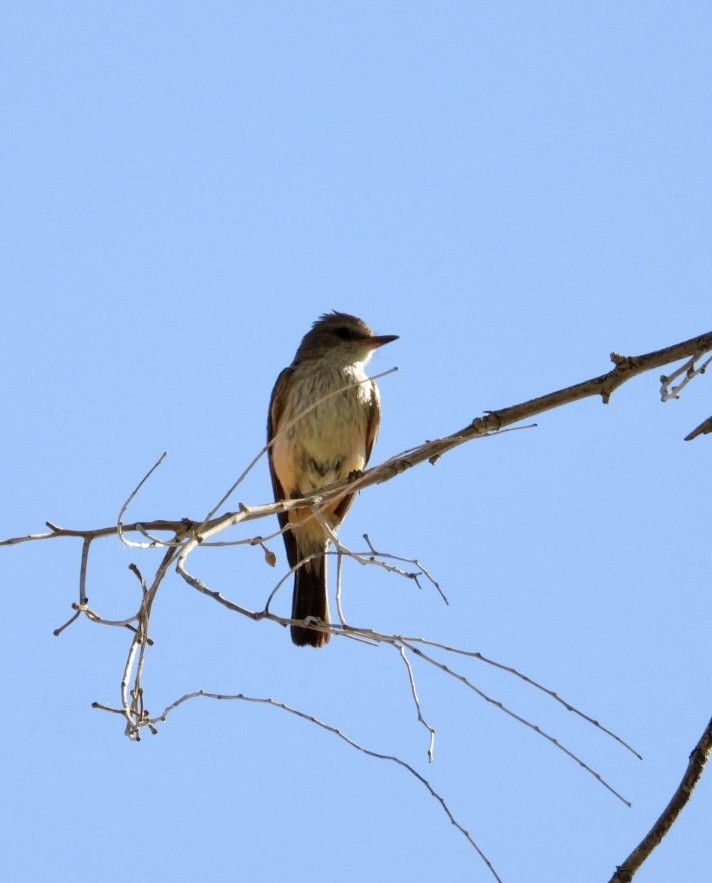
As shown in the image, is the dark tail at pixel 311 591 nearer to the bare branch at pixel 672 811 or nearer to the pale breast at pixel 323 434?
the pale breast at pixel 323 434

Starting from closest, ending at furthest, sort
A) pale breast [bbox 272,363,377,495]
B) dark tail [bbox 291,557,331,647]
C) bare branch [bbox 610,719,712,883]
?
bare branch [bbox 610,719,712,883]
pale breast [bbox 272,363,377,495]
dark tail [bbox 291,557,331,647]

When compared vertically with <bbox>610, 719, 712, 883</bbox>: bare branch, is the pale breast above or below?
above

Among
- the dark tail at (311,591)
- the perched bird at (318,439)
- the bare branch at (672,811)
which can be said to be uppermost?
the perched bird at (318,439)

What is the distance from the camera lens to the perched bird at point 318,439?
7582 mm

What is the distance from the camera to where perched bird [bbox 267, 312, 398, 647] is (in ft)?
24.9

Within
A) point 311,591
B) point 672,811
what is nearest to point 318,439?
point 311,591

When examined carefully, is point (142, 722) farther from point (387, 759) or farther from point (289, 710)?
point (387, 759)

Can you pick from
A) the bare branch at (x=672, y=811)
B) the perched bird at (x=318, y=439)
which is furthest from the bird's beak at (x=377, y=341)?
the bare branch at (x=672, y=811)

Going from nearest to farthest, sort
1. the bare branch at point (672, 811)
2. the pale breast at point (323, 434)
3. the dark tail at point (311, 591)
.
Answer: the bare branch at point (672, 811)
the pale breast at point (323, 434)
the dark tail at point (311, 591)

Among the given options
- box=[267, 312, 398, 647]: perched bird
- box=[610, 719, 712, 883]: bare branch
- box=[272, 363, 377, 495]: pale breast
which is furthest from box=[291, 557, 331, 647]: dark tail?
box=[610, 719, 712, 883]: bare branch

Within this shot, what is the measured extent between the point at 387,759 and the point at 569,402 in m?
1.29

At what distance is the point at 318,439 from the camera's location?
7.57 metres

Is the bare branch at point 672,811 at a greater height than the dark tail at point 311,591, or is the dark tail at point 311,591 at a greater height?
the dark tail at point 311,591

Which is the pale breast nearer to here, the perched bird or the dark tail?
the perched bird
